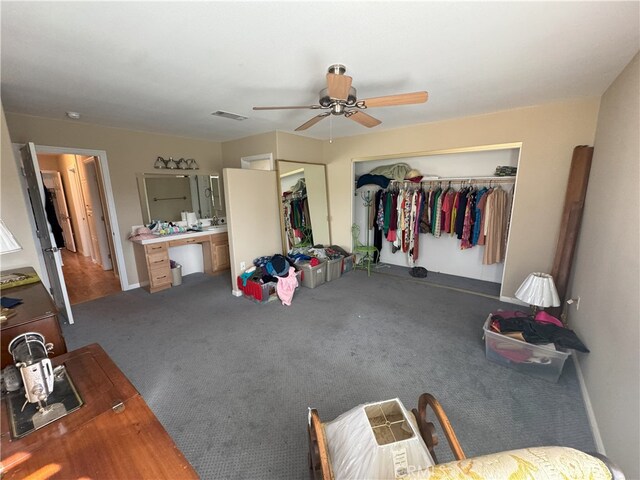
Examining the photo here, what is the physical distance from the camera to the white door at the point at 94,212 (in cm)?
461

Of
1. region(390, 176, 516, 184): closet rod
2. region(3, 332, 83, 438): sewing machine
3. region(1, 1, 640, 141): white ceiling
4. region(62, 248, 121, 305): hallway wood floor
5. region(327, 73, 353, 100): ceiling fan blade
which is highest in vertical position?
region(1, 1, 640, 141): white ceiling

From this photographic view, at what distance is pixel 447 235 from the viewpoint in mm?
4508

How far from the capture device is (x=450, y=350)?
2502 mm

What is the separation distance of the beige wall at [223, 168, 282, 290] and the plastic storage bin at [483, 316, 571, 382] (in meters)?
3.06

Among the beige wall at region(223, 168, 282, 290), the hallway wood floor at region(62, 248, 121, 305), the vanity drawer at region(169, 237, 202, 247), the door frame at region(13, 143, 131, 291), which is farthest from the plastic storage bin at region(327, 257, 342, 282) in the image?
the hallway wood floor at region(62, 248, 121, 305)

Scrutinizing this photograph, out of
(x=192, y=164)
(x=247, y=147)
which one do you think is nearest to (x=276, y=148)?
(x=247, y=147)

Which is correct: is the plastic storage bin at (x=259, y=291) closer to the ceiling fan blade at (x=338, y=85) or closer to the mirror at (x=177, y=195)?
the mirror at (x=177, y=195)

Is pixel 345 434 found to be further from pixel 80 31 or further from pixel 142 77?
pixel 142 77

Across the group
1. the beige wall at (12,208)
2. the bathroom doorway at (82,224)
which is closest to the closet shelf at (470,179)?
the beige wall at (12,208)

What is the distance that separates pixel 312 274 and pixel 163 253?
2.24 m

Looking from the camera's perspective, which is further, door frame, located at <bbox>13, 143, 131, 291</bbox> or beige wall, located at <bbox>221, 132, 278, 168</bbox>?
beige wall, located at <bbox>221, 132, 278, 168</bbox>

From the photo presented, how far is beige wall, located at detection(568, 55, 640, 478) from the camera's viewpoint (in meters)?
1.37

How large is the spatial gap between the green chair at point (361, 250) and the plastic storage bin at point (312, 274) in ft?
2.78

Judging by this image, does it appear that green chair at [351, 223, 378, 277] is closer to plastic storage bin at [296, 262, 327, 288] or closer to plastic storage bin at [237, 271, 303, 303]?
plastic storage bin at [296, 262, 327, 288]
